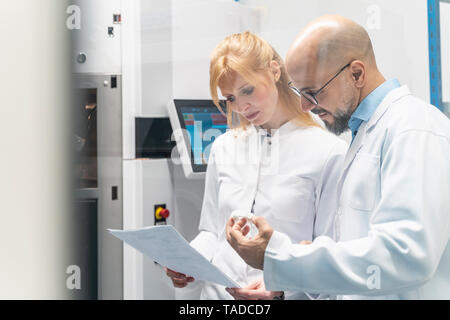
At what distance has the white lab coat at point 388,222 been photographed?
0.95m

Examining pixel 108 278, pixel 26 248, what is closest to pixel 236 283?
pixel 108 278

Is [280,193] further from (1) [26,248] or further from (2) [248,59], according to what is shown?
(1) [26,248]

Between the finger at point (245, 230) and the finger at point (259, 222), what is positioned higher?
the finger at point (259, 222)

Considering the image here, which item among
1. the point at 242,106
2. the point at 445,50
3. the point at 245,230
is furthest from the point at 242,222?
the point at 445,50

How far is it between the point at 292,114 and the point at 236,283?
0.46 meters

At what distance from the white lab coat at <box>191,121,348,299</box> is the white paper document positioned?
8 centimetres

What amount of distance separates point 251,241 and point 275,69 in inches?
17.5

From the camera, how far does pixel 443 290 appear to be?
3.47 feet

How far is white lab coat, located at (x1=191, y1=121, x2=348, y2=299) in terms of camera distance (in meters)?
1.11

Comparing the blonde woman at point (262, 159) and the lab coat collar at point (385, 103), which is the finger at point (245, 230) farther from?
the lab coat collar at point (385, 103)

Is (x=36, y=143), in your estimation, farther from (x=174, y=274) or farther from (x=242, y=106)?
(x=242, y=106)

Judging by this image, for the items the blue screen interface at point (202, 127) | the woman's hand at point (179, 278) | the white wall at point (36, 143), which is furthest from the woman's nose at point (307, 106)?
the white wall at point (36, 143)

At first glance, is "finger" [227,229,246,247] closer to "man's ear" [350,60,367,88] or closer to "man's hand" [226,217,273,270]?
"man's hand" [226,217,273,270]

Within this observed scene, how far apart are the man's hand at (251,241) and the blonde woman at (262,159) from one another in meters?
0.05
